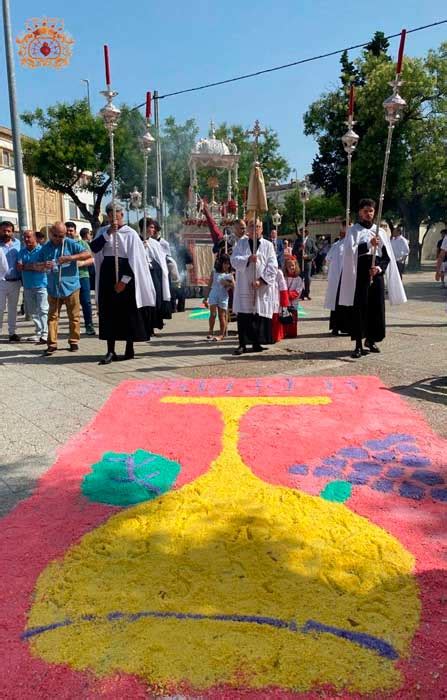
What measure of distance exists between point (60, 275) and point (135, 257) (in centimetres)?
124

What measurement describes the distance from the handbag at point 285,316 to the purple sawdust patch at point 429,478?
5.07 metres

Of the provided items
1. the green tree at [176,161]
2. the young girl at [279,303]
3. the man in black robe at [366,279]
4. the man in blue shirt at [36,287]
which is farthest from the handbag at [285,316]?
the green tree at [176,161]

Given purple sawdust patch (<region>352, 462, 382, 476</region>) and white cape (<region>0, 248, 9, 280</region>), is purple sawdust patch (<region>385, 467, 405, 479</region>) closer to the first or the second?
purple sawdust patch (<region>352, 462, 382, 476</region>)

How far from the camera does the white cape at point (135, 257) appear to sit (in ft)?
23.2

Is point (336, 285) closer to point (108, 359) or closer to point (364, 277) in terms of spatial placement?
point (364, 277)

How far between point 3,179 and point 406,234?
31.5 m

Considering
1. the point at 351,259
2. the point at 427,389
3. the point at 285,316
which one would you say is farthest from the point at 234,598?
the point at 285,316

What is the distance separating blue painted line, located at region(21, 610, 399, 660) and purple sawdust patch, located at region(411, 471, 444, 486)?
1536 millimetres

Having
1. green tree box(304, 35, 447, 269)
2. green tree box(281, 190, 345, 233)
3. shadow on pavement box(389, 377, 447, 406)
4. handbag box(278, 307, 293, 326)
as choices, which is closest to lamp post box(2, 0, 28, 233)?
handbag box(278, 307, 293, 326)

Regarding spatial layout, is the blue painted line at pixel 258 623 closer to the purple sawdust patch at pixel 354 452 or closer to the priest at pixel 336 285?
the purple sawdust patch at pixel 354 452

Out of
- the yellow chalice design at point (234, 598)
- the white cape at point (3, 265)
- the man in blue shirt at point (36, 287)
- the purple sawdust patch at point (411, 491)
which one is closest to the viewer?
the yellow chalice design at point (234, 598)

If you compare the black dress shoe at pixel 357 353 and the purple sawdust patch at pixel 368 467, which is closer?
the purple sawdust patch at pixel 368 467

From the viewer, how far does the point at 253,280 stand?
24.9ft

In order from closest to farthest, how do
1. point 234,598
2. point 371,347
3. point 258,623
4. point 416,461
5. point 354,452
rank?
point 258,623 < point 234,598 < point 416,461 < point 354,452 < point 371,347
